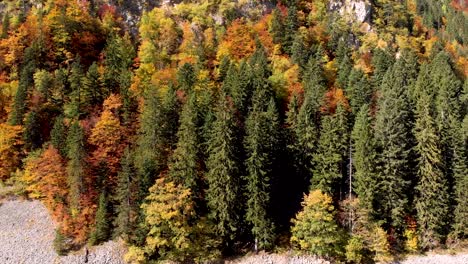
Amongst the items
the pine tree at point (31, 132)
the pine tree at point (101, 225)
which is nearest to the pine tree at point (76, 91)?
the pine tree at point (31, 132)

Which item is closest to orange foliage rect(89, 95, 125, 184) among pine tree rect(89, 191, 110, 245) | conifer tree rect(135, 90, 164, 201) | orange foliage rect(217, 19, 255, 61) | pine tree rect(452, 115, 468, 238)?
conifer tree rect(135, 90, 164, 201)

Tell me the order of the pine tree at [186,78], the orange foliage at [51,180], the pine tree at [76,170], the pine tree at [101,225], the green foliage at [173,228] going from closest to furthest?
the green foliage at [173,228] < the pine tree at [101,225] < the pine tree at [76,170] < the orange foliage at [51,180] < the pine tree at [186,78]

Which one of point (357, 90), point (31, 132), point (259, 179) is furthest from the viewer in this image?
point (357, 90)

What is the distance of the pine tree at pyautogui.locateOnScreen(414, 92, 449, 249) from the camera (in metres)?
46.2

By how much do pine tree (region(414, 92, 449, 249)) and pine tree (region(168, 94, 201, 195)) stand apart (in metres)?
25.0

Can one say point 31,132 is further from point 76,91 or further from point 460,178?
point 460,178

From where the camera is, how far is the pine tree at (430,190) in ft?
151

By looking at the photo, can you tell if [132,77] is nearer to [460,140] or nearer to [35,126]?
[35,126]

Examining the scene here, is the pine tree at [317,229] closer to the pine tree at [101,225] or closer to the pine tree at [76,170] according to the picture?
the pine tree at [101,225]

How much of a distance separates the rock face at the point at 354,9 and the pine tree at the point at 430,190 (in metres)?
34.1

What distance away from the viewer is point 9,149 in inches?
2071

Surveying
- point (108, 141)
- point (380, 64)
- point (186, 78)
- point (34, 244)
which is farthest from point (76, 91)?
point (380, 64)

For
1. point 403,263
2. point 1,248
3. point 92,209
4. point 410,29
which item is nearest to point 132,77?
point 92,209

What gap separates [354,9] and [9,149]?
61456 mm
